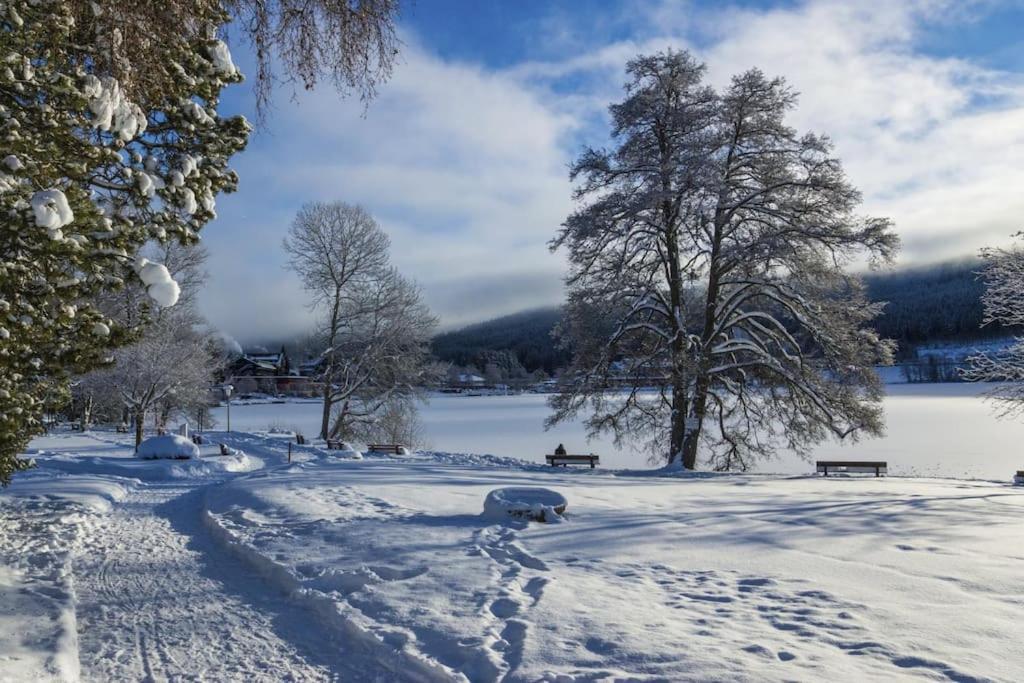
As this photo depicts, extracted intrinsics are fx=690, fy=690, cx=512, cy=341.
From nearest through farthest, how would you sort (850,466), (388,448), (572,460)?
1. (850,466)
2. (572,460)
3. (388,448)

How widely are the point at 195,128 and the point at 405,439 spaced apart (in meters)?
30.7

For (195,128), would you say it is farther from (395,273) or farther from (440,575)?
(395,273)

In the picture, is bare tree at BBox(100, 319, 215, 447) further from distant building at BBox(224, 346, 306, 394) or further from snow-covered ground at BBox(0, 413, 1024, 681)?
distant building at BBox(224, 346, 306, 394)

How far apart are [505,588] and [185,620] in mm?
2959

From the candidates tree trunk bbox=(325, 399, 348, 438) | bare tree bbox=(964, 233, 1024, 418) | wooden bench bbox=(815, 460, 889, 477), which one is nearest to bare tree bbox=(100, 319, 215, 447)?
tree trunk bbox=(325, 399, 348, 438)

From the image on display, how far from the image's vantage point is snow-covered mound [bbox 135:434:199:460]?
22.4 m

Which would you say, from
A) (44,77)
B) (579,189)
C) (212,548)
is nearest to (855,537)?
(212,548)

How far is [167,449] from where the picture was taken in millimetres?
22516

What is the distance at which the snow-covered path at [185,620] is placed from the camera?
514cm

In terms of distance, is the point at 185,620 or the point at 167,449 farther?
the point at 167,449

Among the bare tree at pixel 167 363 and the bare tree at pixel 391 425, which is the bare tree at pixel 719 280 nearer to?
the bare tree at pixel 391 425

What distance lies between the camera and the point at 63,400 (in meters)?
9.94

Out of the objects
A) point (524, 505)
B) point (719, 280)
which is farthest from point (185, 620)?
point (719, 280)

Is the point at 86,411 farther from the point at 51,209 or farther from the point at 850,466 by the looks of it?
the point at 51,209
